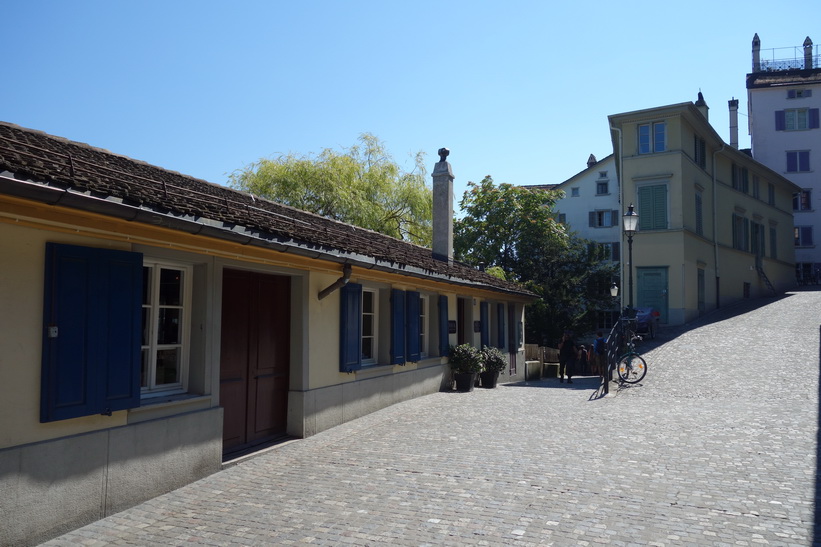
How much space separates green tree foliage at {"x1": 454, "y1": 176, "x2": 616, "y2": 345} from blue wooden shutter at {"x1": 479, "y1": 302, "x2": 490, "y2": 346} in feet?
49.2

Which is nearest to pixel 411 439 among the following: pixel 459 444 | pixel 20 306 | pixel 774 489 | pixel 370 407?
pixel 459 444

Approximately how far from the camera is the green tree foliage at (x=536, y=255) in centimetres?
3219

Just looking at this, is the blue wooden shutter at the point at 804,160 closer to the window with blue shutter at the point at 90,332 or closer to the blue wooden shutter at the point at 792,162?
the blue wooden shutter at the point at 792,162

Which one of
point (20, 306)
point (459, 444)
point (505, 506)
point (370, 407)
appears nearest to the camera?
point (20, 306)

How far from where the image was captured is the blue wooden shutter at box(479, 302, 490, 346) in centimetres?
1630

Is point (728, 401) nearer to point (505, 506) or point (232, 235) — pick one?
point (505, 506)

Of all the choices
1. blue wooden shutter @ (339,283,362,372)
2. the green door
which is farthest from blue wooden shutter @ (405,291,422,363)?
the green door

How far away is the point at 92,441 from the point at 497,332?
550 inches

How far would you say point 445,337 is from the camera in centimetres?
1399

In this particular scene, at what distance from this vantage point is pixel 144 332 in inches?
243

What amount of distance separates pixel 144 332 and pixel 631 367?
1240 centimetres

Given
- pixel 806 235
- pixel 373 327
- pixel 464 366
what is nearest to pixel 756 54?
pixel 806 235

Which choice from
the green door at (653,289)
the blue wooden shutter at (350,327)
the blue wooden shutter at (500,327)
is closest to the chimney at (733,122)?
the green door at (653,289)

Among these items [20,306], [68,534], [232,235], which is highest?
[232,235]
